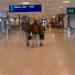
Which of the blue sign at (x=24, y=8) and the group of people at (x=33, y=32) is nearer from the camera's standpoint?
the group of people at (x=33, y=32)

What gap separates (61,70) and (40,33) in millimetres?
8770

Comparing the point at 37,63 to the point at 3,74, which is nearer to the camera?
the point at 3,74

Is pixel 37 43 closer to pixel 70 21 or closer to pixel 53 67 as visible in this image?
pixel 53 67

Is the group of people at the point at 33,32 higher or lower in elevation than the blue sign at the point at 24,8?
lower

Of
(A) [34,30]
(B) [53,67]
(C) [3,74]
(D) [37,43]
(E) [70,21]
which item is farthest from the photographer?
(E) [70,21]

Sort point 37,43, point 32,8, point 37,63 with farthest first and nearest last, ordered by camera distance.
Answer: point 32,8 → point 37,43 → point 37,63

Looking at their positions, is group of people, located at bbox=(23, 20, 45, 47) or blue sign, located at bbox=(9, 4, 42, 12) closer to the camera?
group of people, located at bbox=(23, 20, 45, 47)

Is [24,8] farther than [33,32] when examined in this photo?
Yes

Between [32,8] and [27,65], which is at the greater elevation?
[32,8]

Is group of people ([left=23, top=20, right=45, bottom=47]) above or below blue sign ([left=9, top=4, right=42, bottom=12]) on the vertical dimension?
below

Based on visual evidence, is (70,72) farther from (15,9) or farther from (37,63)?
(15,9)

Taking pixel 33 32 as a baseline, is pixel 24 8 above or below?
above

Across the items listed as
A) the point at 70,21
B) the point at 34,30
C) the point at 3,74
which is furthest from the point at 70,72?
the point at 70,21

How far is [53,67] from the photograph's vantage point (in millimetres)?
8852
